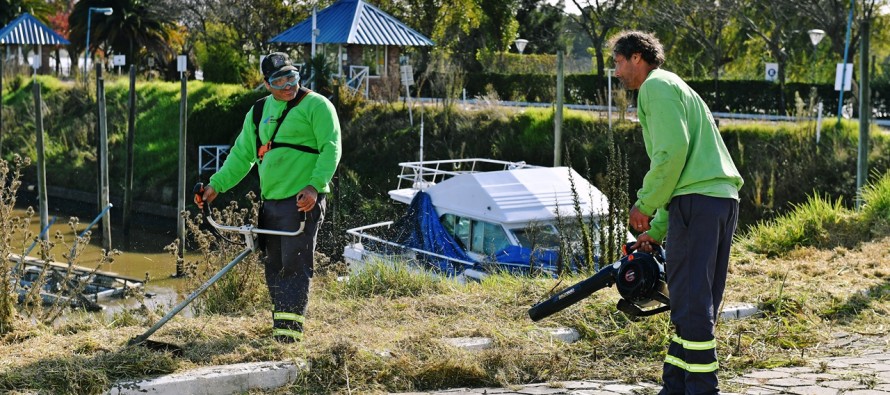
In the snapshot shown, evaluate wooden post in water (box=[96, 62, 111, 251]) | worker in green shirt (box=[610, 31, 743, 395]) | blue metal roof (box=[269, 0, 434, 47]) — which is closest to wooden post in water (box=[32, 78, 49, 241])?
wooden post in water (box=[96, 62, 111, 251])

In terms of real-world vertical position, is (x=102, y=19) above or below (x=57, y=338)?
above


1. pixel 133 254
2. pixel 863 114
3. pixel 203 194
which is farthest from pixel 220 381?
pixel 133 254

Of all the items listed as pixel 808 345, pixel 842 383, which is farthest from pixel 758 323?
pixel 842 383

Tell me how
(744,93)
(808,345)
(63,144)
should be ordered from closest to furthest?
(808,345)
(744,93)
(63,144)

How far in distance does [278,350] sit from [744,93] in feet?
94.3

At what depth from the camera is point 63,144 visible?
38.1 m

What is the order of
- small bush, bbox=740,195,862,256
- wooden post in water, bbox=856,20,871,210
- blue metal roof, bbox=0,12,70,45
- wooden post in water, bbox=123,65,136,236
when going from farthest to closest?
blue metal roof, bbox=0,12,70,45
wooden post in water, bbox=123,65,136,236
wooden post in water, bbox=856,20,871,210
small bush, bbox=740,195,862,256

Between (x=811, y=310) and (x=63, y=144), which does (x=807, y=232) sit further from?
(x=63, y=144)

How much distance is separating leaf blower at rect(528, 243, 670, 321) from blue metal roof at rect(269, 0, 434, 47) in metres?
30.4

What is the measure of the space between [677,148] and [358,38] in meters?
31.9

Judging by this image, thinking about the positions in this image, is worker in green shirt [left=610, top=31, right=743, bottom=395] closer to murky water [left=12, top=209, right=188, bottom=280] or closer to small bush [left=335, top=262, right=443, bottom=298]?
small bush [left=335, top=262, right=443, bottom=298]

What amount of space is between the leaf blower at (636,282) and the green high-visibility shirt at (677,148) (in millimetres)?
344

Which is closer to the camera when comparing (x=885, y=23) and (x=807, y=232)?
(x=807, y=232)

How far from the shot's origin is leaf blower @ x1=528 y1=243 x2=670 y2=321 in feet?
18.1
